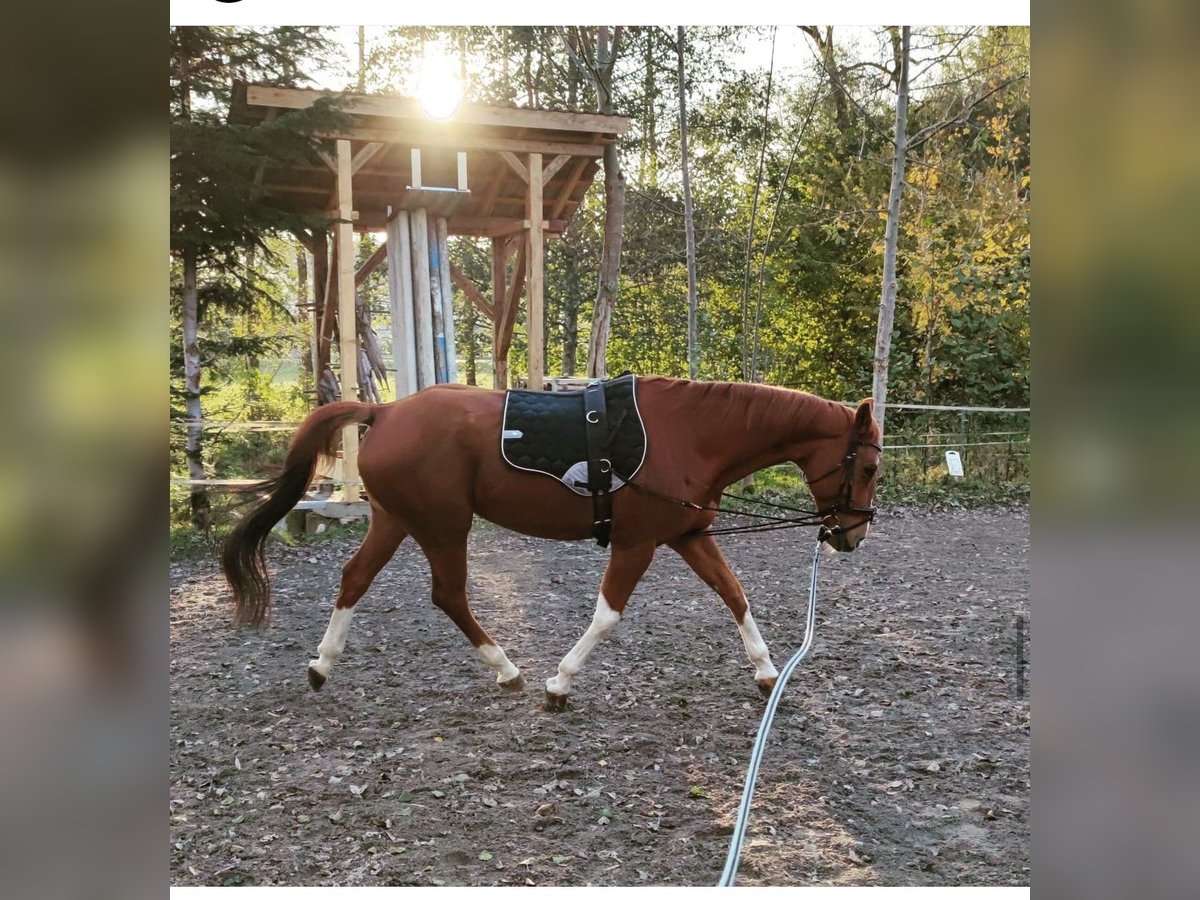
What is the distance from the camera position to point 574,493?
2914 millimetres

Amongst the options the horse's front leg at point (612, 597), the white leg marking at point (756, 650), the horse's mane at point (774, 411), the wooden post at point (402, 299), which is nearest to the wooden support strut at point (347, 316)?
the wooden post at point (402, 299)

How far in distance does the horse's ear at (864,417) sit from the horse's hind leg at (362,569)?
67.8 inches

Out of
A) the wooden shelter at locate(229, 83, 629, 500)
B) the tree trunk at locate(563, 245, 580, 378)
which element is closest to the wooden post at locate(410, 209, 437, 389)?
the wooden shelter at locate(229, 83, 629, 500)

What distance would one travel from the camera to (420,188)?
144 inches

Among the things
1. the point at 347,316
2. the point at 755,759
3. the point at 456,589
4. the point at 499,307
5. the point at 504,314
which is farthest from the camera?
the point at 499,307

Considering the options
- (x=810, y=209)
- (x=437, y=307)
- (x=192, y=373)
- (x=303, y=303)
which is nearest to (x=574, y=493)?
(x=437, y=307)

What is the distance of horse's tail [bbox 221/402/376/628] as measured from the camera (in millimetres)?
2842

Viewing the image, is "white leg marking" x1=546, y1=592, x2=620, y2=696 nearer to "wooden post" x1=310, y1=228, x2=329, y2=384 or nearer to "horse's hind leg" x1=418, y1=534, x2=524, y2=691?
"horse's hind leg" x1=418, y1=534, x2=524, y2=691

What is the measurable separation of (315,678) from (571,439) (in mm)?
1354

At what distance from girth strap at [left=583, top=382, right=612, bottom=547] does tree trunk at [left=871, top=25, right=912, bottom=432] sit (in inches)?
64.1

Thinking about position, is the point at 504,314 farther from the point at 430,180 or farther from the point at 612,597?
the point at 612,597
